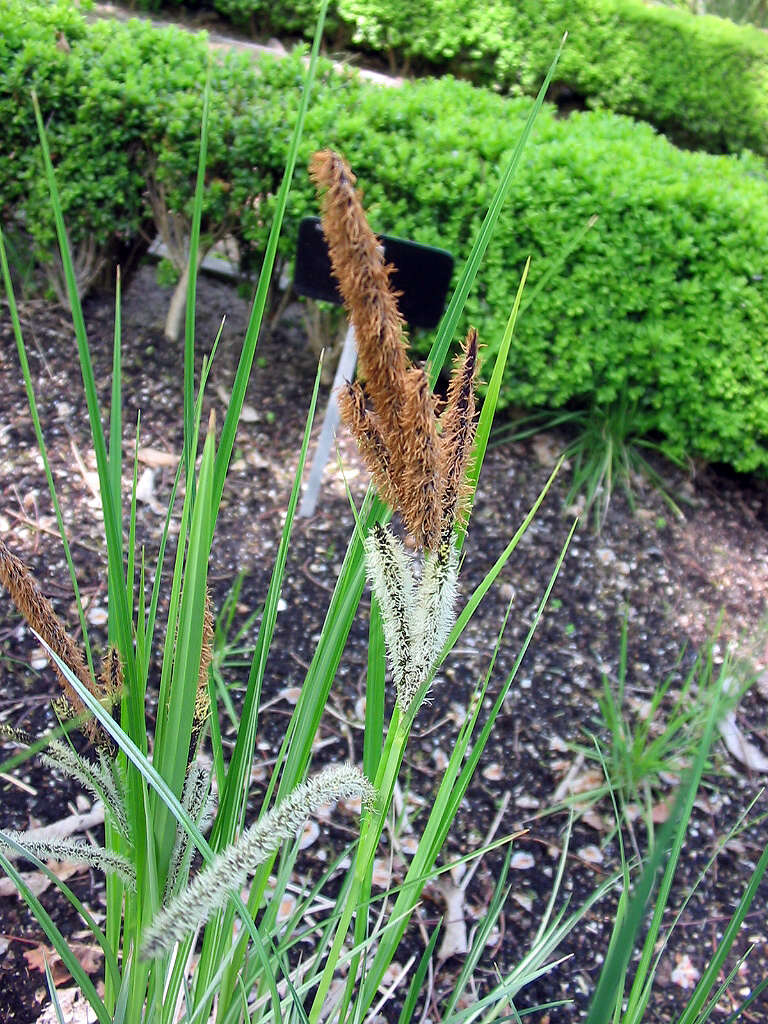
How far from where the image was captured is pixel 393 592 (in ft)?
2.52

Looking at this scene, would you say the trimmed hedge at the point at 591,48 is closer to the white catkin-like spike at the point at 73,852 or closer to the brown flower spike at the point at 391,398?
the brown flower spike at the point at 391,398

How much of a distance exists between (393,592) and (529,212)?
2.50 metres

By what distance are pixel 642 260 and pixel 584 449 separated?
0.75 m

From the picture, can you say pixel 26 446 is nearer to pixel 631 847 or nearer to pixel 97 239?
pixel 97 239

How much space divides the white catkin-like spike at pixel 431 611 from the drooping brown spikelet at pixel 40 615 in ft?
1.11

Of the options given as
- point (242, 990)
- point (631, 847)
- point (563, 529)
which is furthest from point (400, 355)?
point (563, 529)

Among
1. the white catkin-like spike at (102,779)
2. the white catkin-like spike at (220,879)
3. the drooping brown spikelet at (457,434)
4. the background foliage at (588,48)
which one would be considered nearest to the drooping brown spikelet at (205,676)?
the white catkin-like spike at (102,779)

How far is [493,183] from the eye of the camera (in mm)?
2947

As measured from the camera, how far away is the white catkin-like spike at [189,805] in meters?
0.94

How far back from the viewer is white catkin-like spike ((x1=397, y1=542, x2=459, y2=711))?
74 cm

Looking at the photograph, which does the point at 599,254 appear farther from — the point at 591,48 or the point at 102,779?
the point at 591,48

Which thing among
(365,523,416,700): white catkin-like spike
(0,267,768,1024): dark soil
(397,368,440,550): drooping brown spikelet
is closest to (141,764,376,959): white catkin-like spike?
(365,523,416,700): white catkin-like spike

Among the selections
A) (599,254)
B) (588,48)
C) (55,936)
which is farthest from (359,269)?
(588,48)

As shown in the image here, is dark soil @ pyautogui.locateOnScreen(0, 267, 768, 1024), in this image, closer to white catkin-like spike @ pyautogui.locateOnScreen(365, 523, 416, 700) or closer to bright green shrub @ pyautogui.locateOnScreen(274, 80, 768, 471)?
bright green shrub @ pyautogui.locateOnScreen(274, 80, 768, 471)
